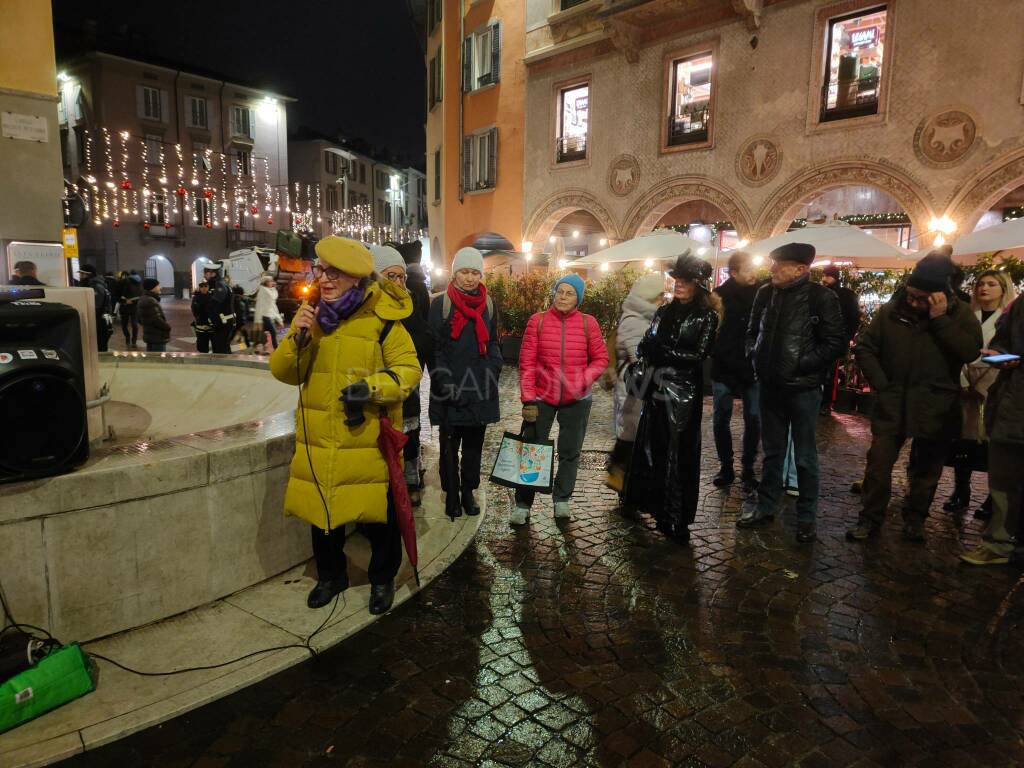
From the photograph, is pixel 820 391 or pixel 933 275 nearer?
pixel 933 275

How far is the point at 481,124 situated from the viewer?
20234 mm

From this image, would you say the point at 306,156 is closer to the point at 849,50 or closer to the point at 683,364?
the point at 849,50

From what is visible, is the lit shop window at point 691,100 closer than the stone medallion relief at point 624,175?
Yes

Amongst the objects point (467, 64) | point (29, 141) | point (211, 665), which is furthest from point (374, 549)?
point (467, 64)

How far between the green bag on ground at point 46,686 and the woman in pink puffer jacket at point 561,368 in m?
2.89

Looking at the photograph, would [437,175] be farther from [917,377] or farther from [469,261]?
[917,377]

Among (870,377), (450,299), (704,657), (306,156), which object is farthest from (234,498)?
(306,156)

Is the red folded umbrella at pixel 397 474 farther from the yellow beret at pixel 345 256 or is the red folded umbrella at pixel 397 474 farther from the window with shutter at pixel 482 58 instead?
the window with shutter at pixel 482 58

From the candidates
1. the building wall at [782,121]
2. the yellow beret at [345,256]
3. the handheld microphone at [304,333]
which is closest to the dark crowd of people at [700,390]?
the handheld microphone at [304,333]

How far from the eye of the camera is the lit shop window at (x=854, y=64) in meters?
12.7

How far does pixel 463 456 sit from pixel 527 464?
1.77 feet

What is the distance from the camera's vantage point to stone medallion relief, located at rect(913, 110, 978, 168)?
11.7m

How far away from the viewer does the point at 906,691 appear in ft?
9.71

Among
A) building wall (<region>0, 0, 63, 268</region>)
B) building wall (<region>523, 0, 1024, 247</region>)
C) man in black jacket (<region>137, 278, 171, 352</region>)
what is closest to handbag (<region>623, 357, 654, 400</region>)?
building wall (<region>0, 0, 63, 268</region>)
